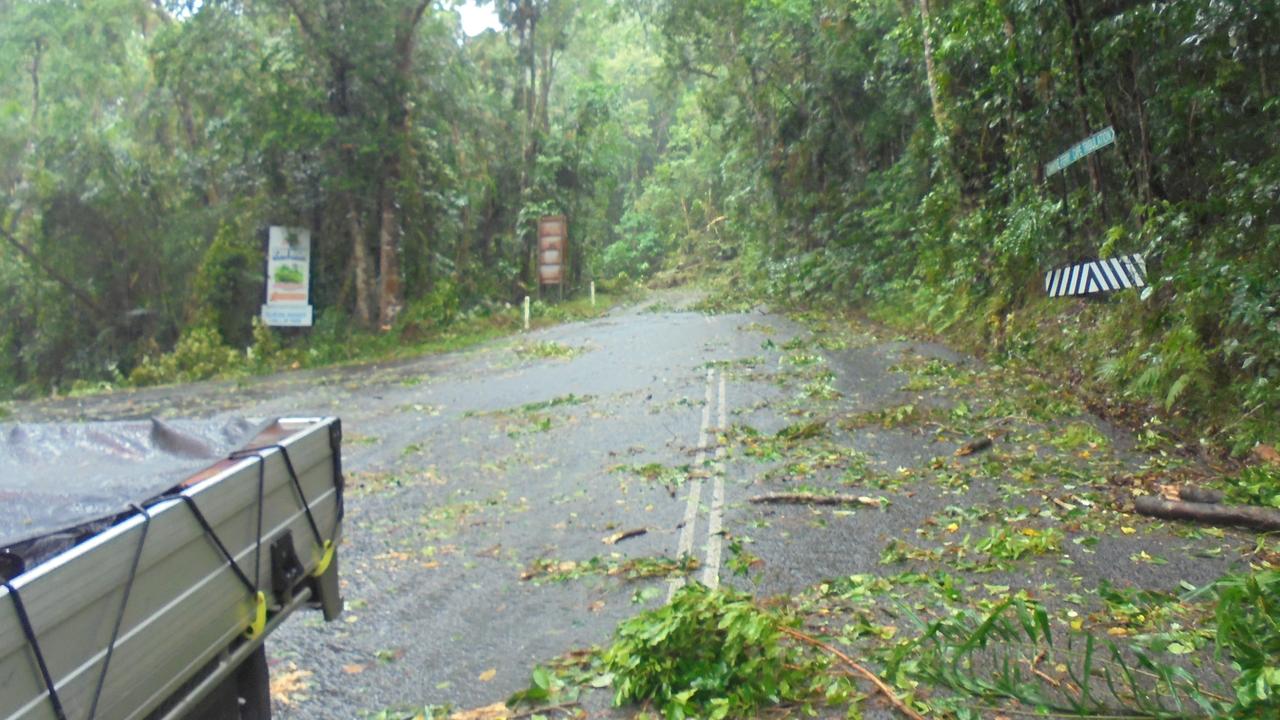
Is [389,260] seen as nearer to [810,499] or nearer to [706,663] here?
[810,499]

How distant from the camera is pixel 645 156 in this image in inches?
2785

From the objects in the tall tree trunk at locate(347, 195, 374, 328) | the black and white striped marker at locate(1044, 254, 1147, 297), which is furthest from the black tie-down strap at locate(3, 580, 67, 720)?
the tall tree trunk at locate(347, 195, 374, 328)

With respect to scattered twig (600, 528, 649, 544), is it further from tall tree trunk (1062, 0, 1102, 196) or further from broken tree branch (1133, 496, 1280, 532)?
tall tree trunk (1062, 0, 1102, 196)

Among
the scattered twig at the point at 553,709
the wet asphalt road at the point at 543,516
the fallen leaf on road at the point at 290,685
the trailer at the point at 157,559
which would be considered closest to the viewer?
the trailer at the point at 157,559

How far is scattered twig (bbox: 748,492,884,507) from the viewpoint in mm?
8281

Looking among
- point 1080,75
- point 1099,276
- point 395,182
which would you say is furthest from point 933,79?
point 395,182

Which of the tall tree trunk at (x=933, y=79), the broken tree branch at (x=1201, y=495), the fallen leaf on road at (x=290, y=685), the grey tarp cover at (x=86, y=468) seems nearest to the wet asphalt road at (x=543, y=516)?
the fallen leaf on road at (x=290, y=685)

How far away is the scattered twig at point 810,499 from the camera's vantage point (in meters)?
8.28

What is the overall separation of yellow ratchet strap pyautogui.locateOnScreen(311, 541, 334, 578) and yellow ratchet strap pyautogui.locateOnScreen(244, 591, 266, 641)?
665mm

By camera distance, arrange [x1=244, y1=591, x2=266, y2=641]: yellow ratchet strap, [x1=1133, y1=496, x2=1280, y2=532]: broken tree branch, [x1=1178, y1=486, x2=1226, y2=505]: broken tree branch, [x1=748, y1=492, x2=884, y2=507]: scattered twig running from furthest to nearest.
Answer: [x1=748, y1=492, x2=884, y2=507]: scattered twig, [x1=1178, y1=486, x2=1226, y2=505]: broken tree branch, [x1=1133, y1=496, x2=1280, y2=532]: broken tree branch, [x1=244, y1=591, x2=266, y2=641]: yellow ratchet strap

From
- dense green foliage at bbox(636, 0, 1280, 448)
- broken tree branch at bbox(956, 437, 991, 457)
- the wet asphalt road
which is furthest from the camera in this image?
broken tree branch at bbox(956, 437, 991, 457)

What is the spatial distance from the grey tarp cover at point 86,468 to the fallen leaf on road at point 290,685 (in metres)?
1.53

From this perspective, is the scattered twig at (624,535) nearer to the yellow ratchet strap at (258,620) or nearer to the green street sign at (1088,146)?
the yellow ratchet strap at (258,620)

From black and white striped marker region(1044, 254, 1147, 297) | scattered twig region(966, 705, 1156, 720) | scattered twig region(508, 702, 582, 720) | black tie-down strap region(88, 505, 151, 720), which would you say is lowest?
scattered twig region(508, 702, 582, 720)
